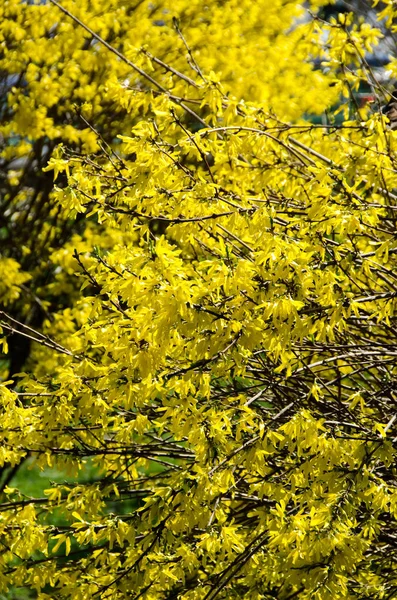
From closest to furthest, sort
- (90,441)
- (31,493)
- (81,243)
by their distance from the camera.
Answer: (90,441), (81,243), (31,493)

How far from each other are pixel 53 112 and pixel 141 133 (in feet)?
12.5

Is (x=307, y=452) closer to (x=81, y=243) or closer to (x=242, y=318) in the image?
(x=242, y=318)

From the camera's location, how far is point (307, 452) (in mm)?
3467

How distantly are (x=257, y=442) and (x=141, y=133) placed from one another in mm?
1207

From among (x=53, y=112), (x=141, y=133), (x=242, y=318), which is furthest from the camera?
(x=53, y=112)

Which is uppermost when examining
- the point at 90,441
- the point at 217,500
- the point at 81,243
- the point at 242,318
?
the point at 242,318

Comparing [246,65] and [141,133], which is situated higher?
[141,133]

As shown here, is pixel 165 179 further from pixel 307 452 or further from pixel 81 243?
pixel 81 243

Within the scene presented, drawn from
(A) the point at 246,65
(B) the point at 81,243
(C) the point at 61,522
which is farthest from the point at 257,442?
(C) the point at 61,522

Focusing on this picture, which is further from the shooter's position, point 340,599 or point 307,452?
point 307,452

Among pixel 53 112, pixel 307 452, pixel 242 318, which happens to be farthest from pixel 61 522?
pixel 242 318

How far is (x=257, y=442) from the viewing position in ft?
10.2

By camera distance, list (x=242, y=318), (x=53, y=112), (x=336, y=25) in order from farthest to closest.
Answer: (x=53, y=112) < (x=336, y=25) < (x=242, y=318)

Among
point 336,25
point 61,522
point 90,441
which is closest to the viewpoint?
point 90,441
